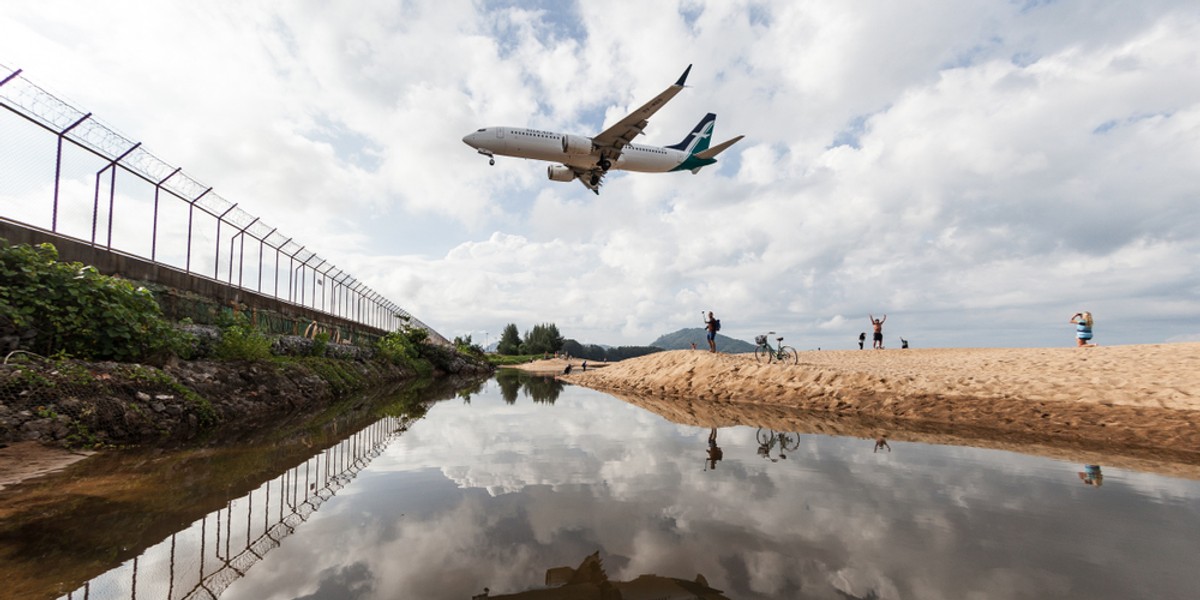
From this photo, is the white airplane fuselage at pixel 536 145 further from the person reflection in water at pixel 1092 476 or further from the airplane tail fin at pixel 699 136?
the person reflection in water at pixel 1092 476

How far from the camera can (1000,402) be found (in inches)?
470

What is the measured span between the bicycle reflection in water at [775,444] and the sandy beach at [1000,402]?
3.38ft

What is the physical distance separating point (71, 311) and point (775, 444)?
13484 mm

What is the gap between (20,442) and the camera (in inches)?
258

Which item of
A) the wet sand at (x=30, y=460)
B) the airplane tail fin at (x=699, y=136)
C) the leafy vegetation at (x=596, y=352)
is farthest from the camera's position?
the leafy vegetation at (x=596, y=352)

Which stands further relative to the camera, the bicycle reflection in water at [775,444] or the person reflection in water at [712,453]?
the bicycle reflection in water at [775,444]

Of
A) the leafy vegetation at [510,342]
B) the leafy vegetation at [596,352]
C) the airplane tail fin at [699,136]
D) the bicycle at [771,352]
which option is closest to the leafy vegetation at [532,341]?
the leafy vegetation at [510,342]

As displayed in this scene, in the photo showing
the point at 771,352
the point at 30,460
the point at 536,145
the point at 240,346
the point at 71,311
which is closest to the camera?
the point at 30,460

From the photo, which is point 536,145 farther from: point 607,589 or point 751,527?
point 607,589

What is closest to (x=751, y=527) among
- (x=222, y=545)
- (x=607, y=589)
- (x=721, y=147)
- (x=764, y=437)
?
(x=607, y=589)

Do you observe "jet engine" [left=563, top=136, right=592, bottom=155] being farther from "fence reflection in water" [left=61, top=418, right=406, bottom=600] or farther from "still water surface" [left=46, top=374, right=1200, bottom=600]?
"fence reflection in water" [left=61, top=418, right=406, bottom=600]

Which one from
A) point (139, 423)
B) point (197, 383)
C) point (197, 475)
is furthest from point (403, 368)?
point (197, 475)

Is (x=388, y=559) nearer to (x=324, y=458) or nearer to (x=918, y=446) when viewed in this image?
(x=324, y=458)

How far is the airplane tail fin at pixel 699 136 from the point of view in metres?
42.8
